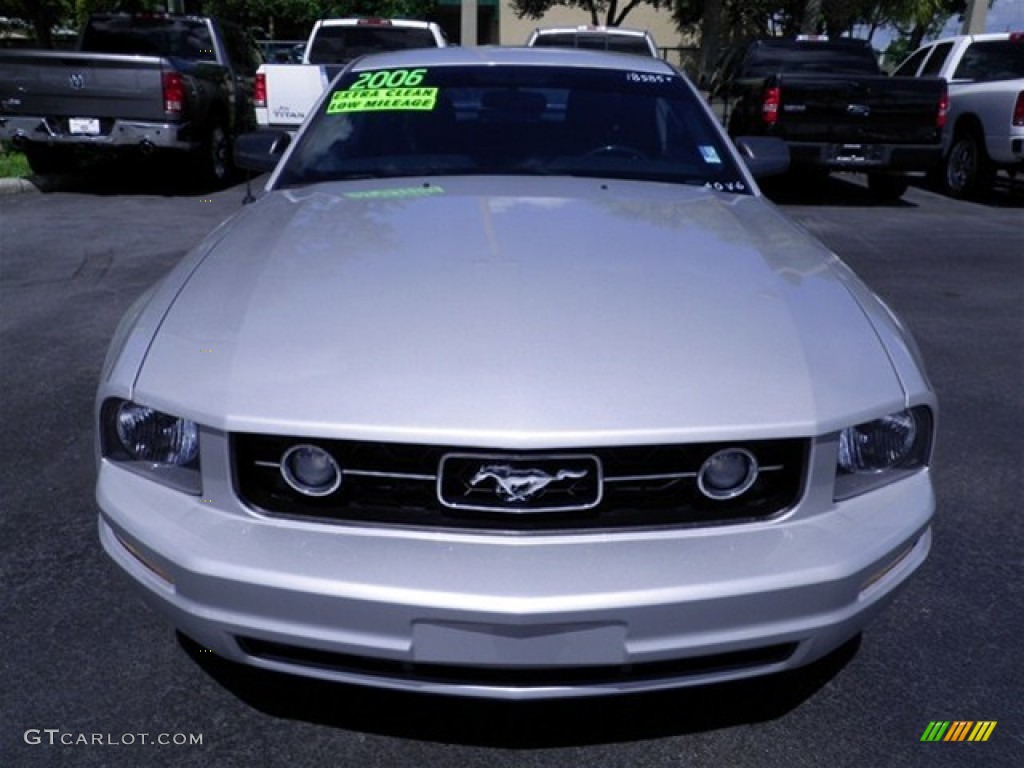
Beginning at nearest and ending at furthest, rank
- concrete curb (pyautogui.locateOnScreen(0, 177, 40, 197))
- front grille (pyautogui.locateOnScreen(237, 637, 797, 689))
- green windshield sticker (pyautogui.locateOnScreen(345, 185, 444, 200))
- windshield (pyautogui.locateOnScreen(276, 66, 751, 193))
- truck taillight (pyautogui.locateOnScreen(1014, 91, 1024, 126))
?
front grille (pyautogui.locateOnScreen(237, 637, 797, 689)), green windshield sticker (pyautogui.locateOnScreen(345, 185, 444, 200)), windshield (pyautogui.locateOnScreen(276, 66, 751, 193)), concrete curb (pyautogui.locateOnScreen(0, 177, 40, 197)), truck taillight (pyautogui.locateOnScreen(1014, 91, 1024, 126))

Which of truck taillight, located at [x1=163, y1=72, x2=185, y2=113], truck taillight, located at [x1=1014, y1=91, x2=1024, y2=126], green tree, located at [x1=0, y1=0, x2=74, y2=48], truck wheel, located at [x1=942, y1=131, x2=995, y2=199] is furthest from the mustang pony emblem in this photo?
green tree, located at [x1=0, y1=0, x2=74, y2=48]

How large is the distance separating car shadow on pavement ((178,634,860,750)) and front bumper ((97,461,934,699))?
14.0 inches

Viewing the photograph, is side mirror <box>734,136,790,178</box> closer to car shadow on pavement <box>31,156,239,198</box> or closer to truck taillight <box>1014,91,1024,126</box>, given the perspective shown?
truck taillight <box>1014,91,1024,126</box>

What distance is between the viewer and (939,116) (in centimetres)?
1069

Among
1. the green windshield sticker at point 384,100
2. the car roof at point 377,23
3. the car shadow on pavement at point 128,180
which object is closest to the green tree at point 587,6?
the car roof at point 377,23

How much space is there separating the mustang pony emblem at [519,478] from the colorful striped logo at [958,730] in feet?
3.97

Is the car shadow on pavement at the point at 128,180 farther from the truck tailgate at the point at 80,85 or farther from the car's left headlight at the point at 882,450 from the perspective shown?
the car's left headlight at the point at 882,450

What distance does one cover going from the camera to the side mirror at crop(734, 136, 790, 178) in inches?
172

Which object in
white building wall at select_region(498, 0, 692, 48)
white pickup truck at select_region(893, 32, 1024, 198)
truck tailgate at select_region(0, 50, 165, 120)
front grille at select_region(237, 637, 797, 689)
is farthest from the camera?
white building wall at select_region(498, 0, 692, 48)

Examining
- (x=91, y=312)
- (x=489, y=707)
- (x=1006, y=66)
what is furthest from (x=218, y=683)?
(x=1006, y=66)

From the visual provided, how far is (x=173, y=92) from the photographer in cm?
1002

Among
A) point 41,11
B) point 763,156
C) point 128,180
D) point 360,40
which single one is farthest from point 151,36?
point 763,156

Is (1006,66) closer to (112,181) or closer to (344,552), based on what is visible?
(112,181)

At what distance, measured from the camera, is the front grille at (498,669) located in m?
2.08
